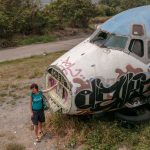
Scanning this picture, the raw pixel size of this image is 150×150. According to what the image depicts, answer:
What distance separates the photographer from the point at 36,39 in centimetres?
3222

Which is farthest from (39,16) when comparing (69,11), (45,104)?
(45,104)

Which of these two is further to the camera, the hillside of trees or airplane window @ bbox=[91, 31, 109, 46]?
the hillside of trees

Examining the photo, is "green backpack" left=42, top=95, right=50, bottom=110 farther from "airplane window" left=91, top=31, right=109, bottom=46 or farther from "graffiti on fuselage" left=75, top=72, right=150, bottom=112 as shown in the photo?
"airplane window" left=91, top=31, right=109, bottom=46

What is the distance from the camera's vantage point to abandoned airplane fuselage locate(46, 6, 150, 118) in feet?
36.2

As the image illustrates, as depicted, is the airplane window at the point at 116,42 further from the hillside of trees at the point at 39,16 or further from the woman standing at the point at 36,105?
the hillside of trees at the point at 39,16

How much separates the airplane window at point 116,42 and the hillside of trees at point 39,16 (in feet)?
63.8

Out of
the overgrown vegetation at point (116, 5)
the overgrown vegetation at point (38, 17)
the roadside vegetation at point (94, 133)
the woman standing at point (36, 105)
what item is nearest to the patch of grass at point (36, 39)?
the overgrown vegetation at point (38, 17)

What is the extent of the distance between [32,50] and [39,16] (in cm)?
678

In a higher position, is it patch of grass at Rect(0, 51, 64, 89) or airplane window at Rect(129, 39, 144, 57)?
airplane window at Rect(129, 39, 144, 57)

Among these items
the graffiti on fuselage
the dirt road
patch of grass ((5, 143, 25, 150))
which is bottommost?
patch of grass ((5, 143, 25, 150))

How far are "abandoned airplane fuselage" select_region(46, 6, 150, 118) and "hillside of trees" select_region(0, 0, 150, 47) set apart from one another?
763 inches

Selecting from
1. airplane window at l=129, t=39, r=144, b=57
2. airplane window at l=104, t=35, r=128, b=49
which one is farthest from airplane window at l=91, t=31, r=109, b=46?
airplane window at l=129, t=39, r=144, b=57

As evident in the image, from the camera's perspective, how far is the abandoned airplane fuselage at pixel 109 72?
1103 cm

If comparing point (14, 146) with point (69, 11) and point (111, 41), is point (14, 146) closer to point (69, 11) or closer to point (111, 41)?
point (111, 41)
